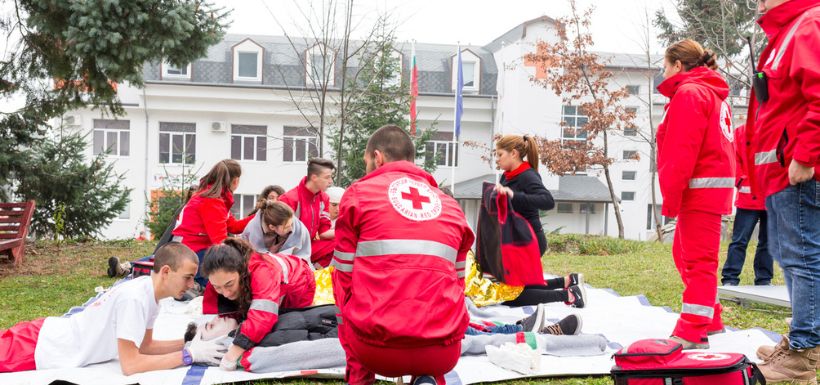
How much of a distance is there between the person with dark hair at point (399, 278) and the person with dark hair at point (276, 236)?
2.74 m

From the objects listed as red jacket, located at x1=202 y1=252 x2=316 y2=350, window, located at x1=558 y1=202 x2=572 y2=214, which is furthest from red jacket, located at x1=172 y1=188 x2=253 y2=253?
window, located at x1=558 y1=202 x2=572 y2=214

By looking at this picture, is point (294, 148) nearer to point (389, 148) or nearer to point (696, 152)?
point (696, 152)

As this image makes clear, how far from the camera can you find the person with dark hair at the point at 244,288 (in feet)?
13.7

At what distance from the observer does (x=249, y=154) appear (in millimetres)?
26609

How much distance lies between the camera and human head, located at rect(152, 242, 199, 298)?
13.0ft

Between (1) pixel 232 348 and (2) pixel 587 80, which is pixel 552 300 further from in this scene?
(2) pixel 587 80

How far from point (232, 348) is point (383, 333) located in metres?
1.45

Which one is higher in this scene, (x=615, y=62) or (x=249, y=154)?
(x=615, y=62)

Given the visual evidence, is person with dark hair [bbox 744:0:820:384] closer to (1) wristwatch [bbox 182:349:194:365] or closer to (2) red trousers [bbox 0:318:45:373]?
(1) wristwatch [bbox 182:349:194:365]

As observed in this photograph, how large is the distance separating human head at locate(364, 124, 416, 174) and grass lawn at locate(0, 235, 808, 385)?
1.34m

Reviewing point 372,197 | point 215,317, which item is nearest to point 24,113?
point 215,317

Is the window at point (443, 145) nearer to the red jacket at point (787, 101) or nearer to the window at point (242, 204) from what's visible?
the window at point (242, 204)

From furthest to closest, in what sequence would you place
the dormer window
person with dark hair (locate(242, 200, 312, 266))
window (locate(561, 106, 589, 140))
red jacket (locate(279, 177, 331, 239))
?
the dormer window < window (locate(561, 106, 589, 140)) < red jacket (locate(279, 177, 331, 239)) < person with dark hair (locate(242, 200, 312, 266))

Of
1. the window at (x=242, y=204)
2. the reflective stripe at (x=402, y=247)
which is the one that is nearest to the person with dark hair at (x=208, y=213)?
the reflective stripe at (x=402, y=247)
